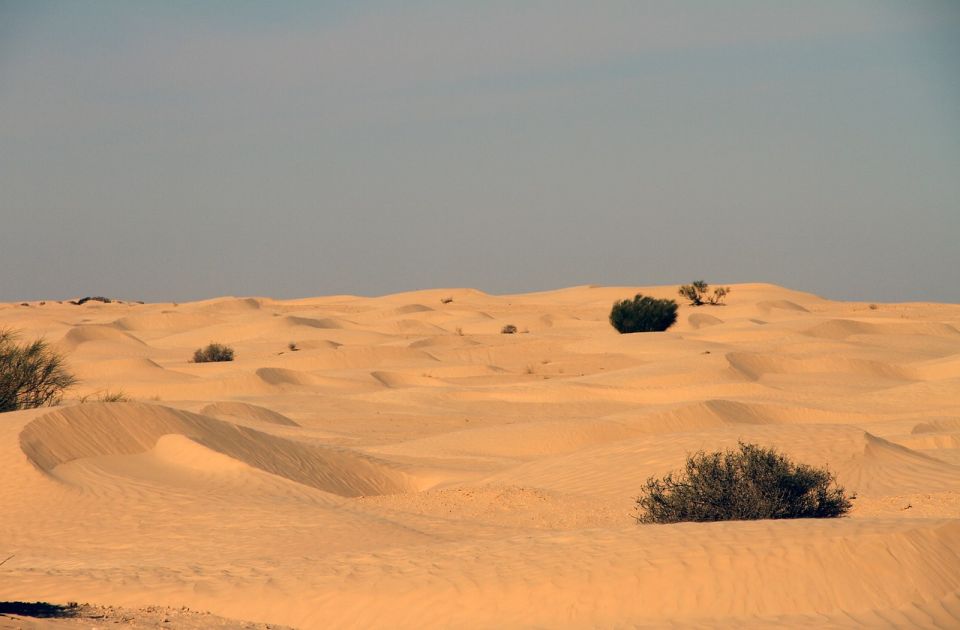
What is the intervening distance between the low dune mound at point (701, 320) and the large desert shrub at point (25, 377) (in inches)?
1408

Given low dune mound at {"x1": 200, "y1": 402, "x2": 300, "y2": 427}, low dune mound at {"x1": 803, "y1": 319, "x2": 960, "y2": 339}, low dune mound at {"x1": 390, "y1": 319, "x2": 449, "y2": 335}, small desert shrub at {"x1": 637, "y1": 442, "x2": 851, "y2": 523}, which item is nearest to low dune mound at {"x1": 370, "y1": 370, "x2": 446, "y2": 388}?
low dune mound at {"x1": 200, "y1": 402, "x2": 300, "y2": 427}

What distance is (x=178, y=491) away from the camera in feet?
48.9

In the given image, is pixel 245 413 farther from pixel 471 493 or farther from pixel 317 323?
pixel 317 323

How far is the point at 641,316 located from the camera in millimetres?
46062

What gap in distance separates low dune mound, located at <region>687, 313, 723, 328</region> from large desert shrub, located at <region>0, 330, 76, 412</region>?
35.8m

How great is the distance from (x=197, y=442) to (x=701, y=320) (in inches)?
1570

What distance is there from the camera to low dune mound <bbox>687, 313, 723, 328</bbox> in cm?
5284

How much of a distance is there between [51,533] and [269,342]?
32.8 meters

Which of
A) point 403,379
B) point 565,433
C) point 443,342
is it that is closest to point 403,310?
point 443,342

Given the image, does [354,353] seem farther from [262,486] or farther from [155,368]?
[262,486]

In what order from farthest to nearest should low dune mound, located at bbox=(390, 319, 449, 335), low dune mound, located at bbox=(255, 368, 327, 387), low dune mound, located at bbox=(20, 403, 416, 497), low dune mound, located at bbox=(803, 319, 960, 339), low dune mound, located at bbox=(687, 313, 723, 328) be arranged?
low dune mound, located at bbox=(687, 313, 723, 328)
low dune mound, located at bbox=(390, 319, 449, 335)
low dune mound, located at bbox=(803, 319, 960, 339)
low dune mound, located at bbox=(255, 368, 327, 387)
low dune mound, located at bbox=(20, 403, 416, 497)

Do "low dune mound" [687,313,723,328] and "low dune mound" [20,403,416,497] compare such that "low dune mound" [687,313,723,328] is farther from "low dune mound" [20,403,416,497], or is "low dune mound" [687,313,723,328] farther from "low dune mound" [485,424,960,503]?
"low dune mound" [20,403,416,497]

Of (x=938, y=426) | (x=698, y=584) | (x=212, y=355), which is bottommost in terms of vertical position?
(x=938, y=426)

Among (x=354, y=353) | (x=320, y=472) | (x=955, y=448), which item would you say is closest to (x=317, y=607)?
(x=320, y=472)
